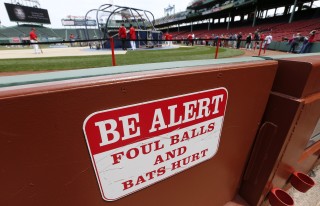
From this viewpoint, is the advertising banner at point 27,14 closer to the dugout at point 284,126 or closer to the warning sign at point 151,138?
the warning sign at point 151,138

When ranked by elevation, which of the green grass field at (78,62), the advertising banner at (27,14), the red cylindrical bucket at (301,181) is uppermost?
the advertising banner at (27,14)

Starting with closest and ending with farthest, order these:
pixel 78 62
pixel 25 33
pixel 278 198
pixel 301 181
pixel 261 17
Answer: pixel 278 198
pixel 301 181
pixel 78 62
pixel 261 17
pixel 25 33

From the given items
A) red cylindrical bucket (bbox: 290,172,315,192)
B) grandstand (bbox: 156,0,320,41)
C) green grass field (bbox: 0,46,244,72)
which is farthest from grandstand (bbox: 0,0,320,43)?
red cylindrical bucket (bbox: 290,172,315,192)

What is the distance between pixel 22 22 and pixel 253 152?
63.0 metres

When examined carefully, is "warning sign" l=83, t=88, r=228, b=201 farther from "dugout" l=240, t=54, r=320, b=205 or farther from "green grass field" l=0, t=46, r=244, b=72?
"green grass field" l=0, t=46, r=244, b=72

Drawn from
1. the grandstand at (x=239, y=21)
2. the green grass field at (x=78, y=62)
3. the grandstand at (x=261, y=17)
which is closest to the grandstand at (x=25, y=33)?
the grandstand at (x=239, y=21)

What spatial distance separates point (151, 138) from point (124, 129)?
0.18 meters

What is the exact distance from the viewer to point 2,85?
2.21 ft

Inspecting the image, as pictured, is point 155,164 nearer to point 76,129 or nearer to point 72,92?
point 76,129

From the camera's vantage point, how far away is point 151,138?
0.94m

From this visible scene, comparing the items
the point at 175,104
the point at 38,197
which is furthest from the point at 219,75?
the point at 38,197

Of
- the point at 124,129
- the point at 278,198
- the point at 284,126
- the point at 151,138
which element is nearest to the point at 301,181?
the point at 278,198

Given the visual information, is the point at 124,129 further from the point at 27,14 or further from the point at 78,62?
the point at 27,14

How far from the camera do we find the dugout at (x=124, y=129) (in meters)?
0.66
